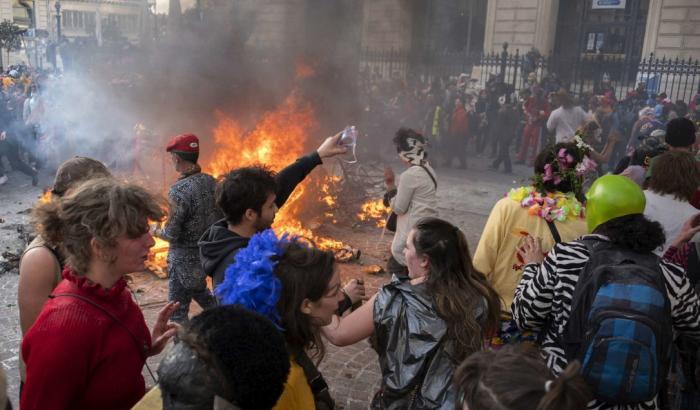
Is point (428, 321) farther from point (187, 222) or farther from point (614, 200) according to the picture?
point (187, 222)

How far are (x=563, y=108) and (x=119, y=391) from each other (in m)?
12.2

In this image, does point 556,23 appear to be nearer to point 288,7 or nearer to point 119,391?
point 288,7

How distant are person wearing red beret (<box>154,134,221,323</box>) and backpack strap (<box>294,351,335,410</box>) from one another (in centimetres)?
240

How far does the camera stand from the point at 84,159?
3260mm

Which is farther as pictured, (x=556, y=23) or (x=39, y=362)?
(x=556, y=23)

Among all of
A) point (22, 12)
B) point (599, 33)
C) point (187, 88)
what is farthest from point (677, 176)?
point (22, 12)

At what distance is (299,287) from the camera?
2.24m

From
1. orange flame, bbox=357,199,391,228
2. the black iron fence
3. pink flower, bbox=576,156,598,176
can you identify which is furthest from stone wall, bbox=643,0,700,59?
pink flower, bbox=576,156,598,176

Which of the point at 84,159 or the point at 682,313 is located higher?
the point at 84,159

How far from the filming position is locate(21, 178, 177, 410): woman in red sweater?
6.48ft

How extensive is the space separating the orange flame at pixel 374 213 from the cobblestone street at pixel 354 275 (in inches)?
14.5

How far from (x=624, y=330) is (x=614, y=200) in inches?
24.0

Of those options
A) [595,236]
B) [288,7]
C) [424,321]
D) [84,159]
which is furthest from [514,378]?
[288,7]

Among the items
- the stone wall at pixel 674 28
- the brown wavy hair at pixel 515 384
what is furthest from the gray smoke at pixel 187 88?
the stone wall at pixel 674 28
